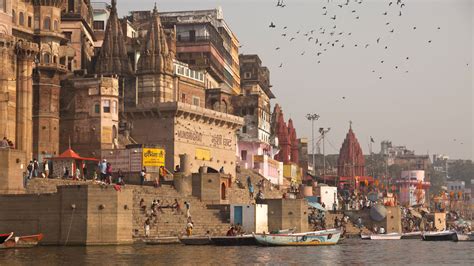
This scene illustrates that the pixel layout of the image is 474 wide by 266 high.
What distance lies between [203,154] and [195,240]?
2867 cm

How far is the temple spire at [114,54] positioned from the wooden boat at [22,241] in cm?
3449

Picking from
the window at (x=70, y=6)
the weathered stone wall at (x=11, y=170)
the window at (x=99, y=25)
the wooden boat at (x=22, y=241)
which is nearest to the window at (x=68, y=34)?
the window at (x=70, y=6)

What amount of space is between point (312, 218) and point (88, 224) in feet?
124

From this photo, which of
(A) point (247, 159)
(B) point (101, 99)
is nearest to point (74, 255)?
(B) point (101, 99)

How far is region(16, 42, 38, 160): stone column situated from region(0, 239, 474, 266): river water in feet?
56.8

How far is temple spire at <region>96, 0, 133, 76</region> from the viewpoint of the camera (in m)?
80.3

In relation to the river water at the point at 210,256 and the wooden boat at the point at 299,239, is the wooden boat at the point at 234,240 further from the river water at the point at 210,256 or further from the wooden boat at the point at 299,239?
the river water at the point at 210,256

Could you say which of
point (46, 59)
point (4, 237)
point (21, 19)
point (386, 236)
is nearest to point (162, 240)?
point (4, 237)

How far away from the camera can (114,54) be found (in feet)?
266

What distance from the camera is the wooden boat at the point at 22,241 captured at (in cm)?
4597

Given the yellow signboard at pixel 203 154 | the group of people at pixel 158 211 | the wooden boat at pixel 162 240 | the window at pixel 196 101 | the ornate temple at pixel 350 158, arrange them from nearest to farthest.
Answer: the wooden boat at pixel 162 240
the group of people at pixel 158 211
the yellow signboard at pixel 203 154
the window at pixel 196 101
the ornate temple at pixel 350 158

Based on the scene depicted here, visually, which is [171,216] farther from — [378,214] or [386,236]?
[378,214]

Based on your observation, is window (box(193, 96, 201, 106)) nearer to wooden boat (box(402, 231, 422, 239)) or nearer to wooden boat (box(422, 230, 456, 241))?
wooden boat (box(402, 231, 422, 239))

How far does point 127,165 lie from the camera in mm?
67812
